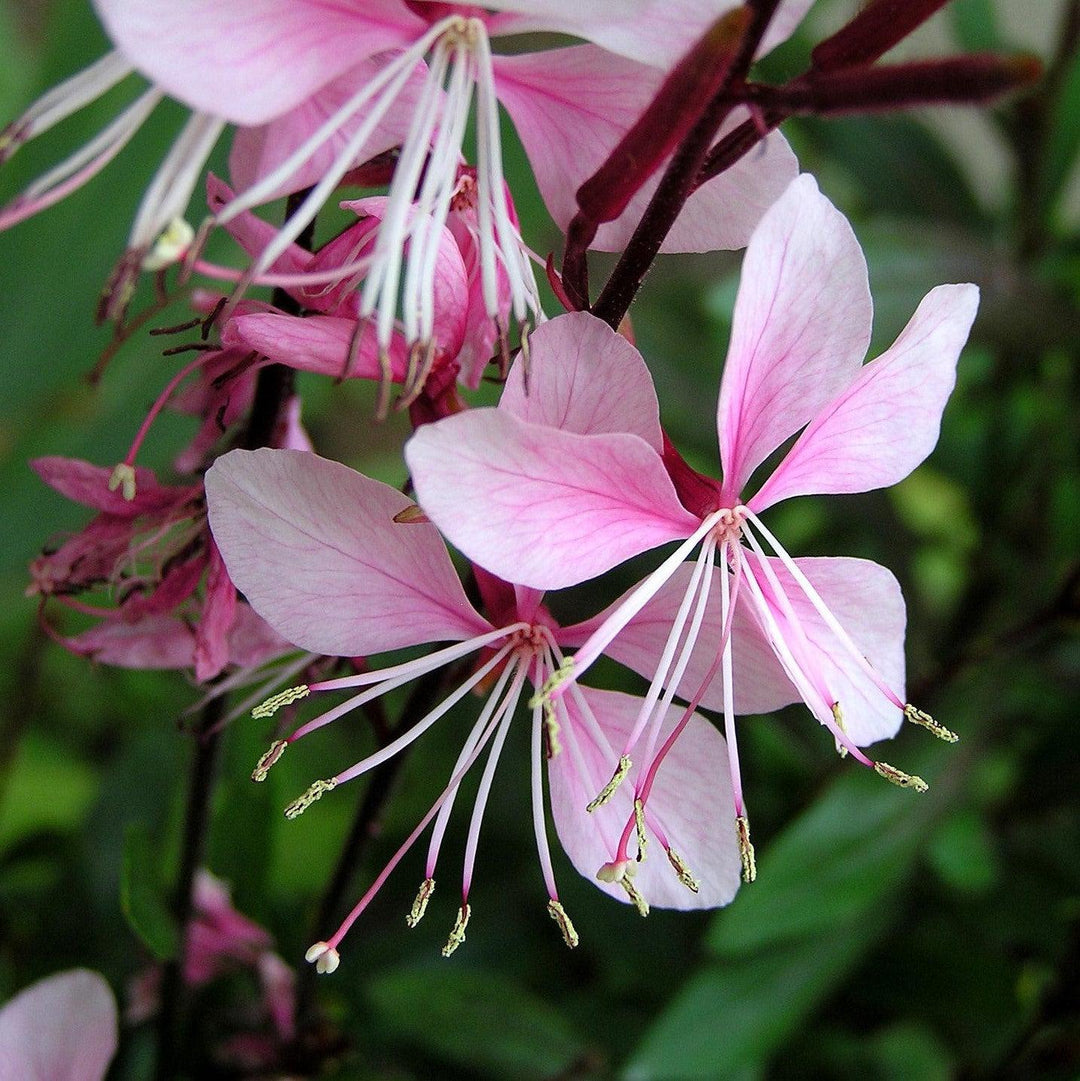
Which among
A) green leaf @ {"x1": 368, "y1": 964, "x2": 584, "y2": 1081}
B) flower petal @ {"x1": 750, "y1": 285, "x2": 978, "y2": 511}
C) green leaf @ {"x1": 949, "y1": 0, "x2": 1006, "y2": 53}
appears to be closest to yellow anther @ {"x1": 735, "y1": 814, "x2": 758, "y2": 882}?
flower petal @ {"x1": 750, "y1": 285, "x2": 978, "y2": 511}

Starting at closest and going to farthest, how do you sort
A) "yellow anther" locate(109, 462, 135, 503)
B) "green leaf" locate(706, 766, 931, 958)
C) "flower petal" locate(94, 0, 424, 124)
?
"flower petal" locate(94, 0, 424, 124), "yellow anther" locate(109, 462, 135, 503), "green leaf" locate(706, 766, 931, 958)

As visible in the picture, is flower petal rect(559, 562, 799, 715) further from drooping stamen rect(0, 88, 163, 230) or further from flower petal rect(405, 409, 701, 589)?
drooping stamen rect(0, 88, 163, 230)

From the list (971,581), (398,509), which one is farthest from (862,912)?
(398,509)

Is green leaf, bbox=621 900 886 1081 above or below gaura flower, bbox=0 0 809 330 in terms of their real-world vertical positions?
below

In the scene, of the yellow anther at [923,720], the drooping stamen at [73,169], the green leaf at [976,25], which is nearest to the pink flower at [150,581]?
the drooping stamen at [73,169]

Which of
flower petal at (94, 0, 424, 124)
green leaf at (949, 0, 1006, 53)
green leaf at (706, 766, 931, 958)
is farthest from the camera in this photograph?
green leaf at (949, 0, 1006, 53)

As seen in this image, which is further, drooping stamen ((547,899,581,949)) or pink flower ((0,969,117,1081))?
pink flower ((0,969,117,1081))

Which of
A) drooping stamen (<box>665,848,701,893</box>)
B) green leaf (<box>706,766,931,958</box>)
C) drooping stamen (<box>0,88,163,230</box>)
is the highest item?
drooping stamen (<box>0,88,163,230</box>)
